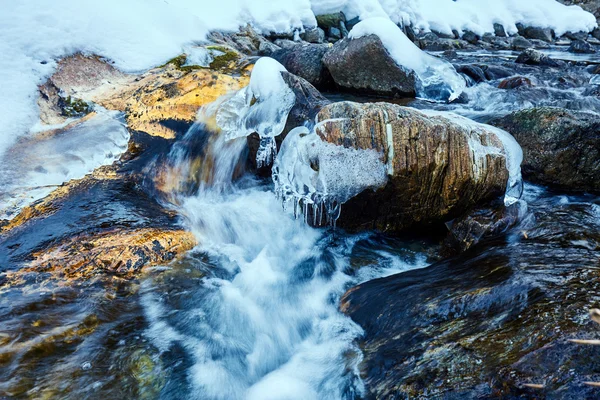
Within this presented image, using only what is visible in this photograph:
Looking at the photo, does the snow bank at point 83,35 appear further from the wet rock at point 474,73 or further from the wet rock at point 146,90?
the wet rock at point 474,73

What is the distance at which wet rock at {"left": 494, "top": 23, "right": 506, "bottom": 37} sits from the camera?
24.2m

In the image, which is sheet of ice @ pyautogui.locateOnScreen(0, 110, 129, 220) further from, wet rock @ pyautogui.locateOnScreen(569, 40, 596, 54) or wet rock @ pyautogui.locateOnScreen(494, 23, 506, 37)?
wet rock @ pyautogui.locateOnScreen(494, 23, 506, 37)

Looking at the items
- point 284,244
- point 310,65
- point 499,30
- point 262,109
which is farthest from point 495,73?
point 499,30

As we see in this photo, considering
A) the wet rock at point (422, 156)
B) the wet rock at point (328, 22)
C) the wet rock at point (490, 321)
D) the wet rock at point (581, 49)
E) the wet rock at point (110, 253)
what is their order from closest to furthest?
the wet rock at point (490, 321) → the wet rock at point (110, 253) → the wet rock at point (422, 156) → the wet rock at point (328, 22) → the wet rock at point (581, 49)

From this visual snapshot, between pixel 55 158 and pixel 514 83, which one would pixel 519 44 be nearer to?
pixel 514 83

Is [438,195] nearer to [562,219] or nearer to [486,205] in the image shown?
[486,205]

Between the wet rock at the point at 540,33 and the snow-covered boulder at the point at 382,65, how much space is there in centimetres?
1967

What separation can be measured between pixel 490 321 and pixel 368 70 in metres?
6.26

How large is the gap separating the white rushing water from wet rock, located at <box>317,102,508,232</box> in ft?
2.21

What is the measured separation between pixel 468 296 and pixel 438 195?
1656mm

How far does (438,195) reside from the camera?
407cm

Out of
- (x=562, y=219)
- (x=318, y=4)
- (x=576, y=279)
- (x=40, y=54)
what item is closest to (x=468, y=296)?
(x=576, y=279)

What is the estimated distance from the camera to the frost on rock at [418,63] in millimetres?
7605

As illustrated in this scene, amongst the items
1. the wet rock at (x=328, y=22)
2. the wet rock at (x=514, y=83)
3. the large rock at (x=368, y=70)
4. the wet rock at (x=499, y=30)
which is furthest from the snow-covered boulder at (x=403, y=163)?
the wet rock at (x=499, y=30)
